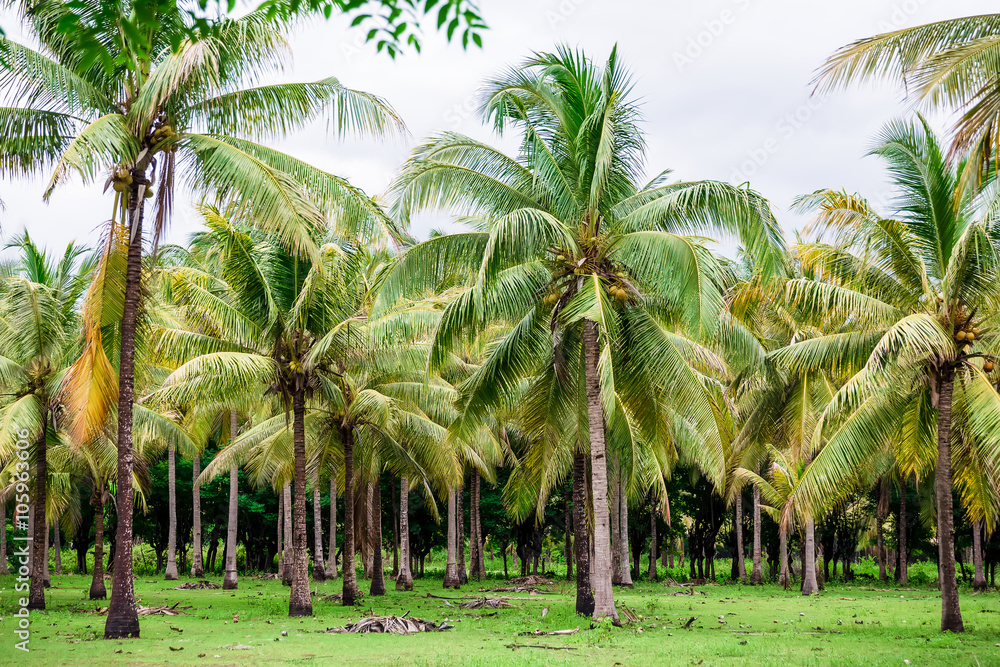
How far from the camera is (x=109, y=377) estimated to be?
39.6 ft

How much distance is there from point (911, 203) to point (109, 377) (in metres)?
13.4

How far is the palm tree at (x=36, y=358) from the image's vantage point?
16734 millimetres

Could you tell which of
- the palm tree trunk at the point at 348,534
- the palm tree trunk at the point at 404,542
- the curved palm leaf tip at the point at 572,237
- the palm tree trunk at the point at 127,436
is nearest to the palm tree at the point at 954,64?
the curved palm leaf tip at the point at 572,237

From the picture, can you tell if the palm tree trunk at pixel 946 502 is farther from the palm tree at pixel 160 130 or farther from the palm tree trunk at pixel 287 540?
the palm tree trunk at pixel 287 540

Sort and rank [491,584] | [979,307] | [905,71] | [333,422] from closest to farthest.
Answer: [905,71]
[979,307]
[333,422]
[491,584]

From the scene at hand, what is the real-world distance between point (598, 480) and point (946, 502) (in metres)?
5.80

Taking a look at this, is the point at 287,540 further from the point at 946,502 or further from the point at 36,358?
the point at 946,502

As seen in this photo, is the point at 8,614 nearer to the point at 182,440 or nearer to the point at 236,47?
the point at 182,440

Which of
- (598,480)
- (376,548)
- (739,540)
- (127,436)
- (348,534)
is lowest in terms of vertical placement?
(739,540)

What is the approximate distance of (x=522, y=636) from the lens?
45.0 feet

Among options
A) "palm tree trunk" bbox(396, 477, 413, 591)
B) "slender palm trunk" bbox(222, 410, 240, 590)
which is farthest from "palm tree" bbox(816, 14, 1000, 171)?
"slender palm trunk" bbox(222, 410, 240, 590)

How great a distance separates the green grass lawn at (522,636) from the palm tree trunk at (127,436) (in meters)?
0.39

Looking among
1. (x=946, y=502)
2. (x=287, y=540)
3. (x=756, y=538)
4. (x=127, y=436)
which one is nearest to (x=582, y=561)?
(x=946, y=502)

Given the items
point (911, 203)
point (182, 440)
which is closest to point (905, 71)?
point (911, 203)
